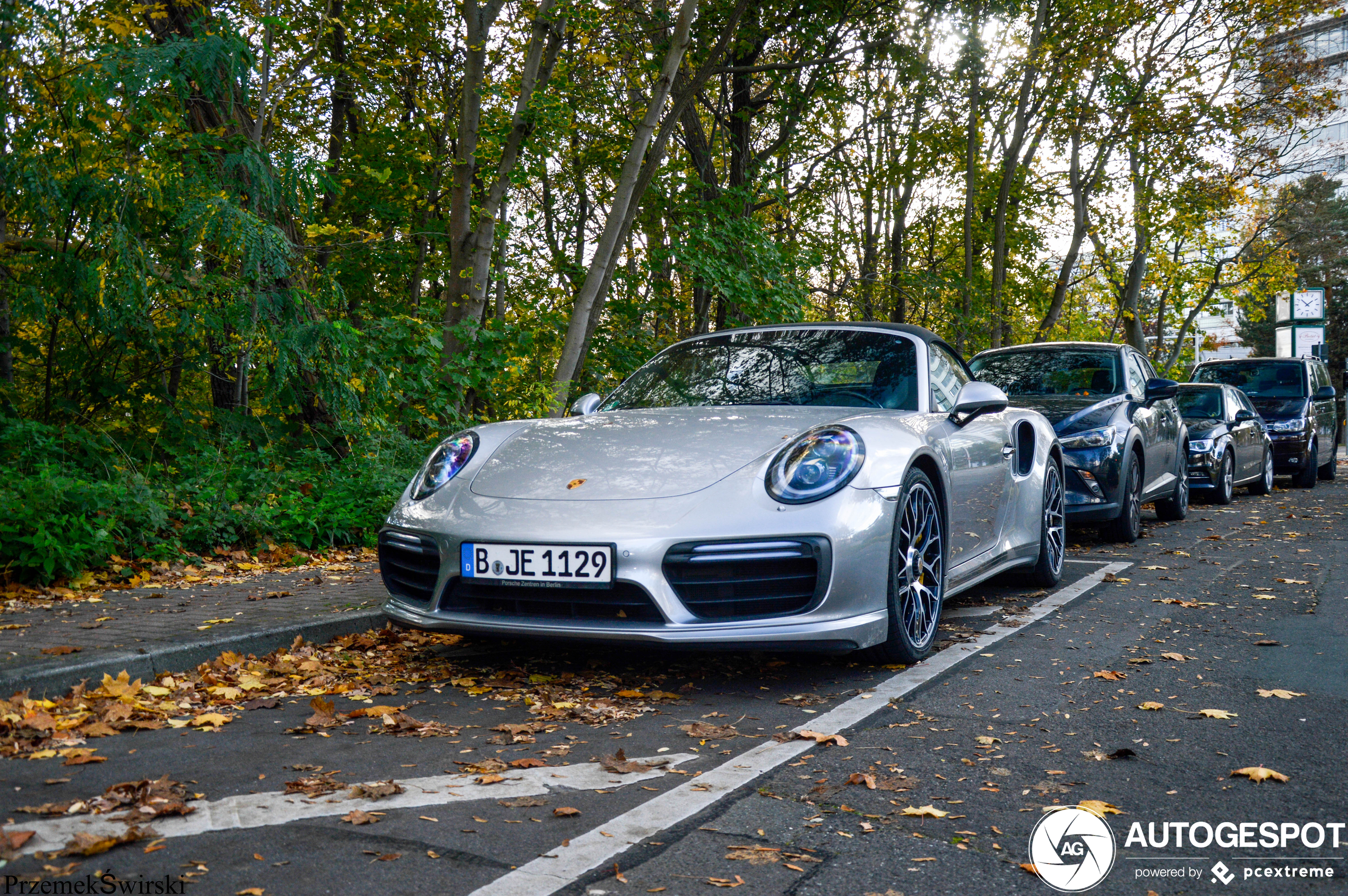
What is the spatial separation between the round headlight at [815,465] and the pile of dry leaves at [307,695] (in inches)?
33.4

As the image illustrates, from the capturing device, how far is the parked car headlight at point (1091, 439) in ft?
27.2

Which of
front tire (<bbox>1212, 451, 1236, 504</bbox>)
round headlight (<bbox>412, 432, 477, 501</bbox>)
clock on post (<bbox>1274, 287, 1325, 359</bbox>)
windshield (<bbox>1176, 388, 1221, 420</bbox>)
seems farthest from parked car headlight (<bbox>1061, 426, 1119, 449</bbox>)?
clock on post (<bbox>1274, 287, 1325, 359</bbox>)

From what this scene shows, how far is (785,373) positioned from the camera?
16.9ft

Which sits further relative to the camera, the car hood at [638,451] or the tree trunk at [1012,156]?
the tree trunk at [1012,156]

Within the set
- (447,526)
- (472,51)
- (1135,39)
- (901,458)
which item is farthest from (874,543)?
(1135,39)

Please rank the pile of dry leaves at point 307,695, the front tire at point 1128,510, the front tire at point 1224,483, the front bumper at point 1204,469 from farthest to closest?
the front tire at point 1224,483 < the front bumper at point 1204,469 < the front tire at point 1128,510 < the pile of dry leaves at point 307,695

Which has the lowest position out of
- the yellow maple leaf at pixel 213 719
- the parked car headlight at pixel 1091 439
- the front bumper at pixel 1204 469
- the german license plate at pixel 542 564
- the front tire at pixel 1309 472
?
the front tire at pixel 1309 472

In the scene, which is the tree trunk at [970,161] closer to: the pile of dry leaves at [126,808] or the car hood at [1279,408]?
the car hood at [1279,408]

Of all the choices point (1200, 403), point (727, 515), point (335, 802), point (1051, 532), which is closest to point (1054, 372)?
point (1051, 532)

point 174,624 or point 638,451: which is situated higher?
point 638,451

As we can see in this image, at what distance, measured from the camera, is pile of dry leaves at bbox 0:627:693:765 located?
333cm

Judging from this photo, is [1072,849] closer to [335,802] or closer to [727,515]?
[727,515]

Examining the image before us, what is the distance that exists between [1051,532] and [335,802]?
4.88 m

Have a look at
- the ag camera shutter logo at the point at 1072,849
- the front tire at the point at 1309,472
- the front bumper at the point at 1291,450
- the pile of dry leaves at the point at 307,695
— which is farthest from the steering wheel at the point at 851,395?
the front tire at the point at 1309,472
